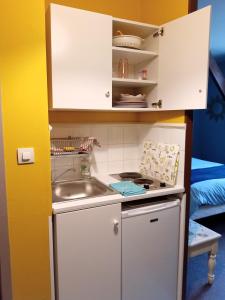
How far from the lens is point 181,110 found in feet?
5.75

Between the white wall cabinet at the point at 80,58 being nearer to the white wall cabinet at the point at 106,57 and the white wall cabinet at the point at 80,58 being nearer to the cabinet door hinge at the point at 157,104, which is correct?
the white wall cabinet at the point at 106,57

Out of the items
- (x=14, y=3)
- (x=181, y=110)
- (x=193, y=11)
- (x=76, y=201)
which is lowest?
(x=76, y=201)

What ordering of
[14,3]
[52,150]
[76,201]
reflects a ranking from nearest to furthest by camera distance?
1. [14,3]
2. [76,201]
3. [52,150]

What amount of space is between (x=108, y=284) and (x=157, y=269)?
1.24ft

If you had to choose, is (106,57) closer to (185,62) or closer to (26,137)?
(185,62)

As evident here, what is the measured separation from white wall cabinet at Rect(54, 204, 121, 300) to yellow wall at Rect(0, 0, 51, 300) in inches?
3.5

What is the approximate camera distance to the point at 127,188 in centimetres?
167

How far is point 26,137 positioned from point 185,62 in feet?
3.60

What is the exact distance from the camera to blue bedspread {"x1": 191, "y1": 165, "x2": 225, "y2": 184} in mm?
3080

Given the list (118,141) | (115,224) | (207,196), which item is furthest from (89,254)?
(207,196)

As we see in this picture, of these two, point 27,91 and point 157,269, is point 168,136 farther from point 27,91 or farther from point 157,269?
point 27,91

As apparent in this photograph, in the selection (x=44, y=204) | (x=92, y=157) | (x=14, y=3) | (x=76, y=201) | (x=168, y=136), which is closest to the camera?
(x=14, y=3)

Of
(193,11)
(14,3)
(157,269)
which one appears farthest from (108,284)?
(193,11)

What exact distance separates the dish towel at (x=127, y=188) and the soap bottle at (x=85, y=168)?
292 mm
